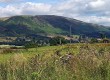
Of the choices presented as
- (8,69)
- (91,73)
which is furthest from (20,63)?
(91,73)

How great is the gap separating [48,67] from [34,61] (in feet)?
1.54

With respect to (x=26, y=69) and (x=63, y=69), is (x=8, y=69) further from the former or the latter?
(x=63, y=69)

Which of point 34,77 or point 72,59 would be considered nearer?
point 34,77

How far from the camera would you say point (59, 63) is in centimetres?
1062

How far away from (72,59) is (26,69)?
4.85 feet

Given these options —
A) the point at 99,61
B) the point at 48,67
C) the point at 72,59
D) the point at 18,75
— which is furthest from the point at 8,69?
the point at 99,61

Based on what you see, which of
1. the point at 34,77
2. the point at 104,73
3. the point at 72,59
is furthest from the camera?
the point at 72,59

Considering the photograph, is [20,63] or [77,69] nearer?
[77,69]

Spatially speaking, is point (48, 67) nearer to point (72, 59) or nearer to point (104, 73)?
point (72, 59)

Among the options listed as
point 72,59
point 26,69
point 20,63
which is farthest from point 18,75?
point 72,59

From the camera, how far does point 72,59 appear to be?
420 inches

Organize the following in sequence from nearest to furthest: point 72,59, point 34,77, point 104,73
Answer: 1. point 34,77
2. point 104,73
3. point 72,59

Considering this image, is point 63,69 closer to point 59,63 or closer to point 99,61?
point 59,63

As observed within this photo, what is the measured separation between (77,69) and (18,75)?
5.90ft
